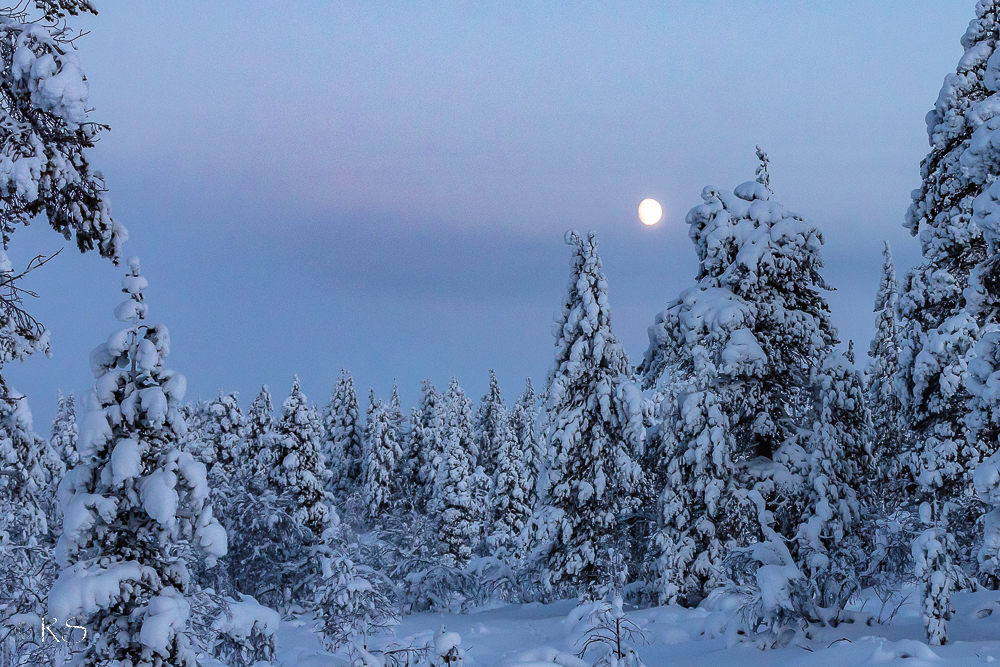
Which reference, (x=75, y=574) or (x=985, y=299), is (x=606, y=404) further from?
(x=75, y=574)

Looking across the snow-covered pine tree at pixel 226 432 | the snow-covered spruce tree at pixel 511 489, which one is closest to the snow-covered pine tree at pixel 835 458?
the snow-covered spruce tree at pixel 511 489

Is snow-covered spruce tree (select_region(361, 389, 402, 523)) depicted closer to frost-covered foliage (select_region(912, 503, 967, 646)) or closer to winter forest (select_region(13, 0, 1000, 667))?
winter forest (select_region(13, 0, 1000, 667))

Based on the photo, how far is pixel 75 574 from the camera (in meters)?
9.41

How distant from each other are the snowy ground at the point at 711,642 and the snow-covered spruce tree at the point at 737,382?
2414 mm

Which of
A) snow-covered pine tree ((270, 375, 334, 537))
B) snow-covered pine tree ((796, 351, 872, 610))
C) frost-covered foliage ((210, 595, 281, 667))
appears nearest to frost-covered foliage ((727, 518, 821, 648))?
snow-covered pine tree ((796, 351, 872, 610))

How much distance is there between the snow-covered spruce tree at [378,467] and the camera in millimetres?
55156

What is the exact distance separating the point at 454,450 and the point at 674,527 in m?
20.2

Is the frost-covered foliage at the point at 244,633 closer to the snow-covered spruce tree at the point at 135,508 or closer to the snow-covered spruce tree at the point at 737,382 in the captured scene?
the snow-covered spruce tree at the point at 135,508

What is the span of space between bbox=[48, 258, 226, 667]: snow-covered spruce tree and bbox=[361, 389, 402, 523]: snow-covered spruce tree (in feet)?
147

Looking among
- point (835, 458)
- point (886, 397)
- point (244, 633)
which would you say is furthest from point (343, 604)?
point (886, 397)

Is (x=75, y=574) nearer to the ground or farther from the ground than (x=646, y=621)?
farther from the ground

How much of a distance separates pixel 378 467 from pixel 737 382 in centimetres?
3910

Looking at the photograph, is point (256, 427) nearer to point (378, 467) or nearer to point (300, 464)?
point (300, 464)

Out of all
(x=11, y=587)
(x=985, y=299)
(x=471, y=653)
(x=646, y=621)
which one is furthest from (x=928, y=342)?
(x=11, y=587)
